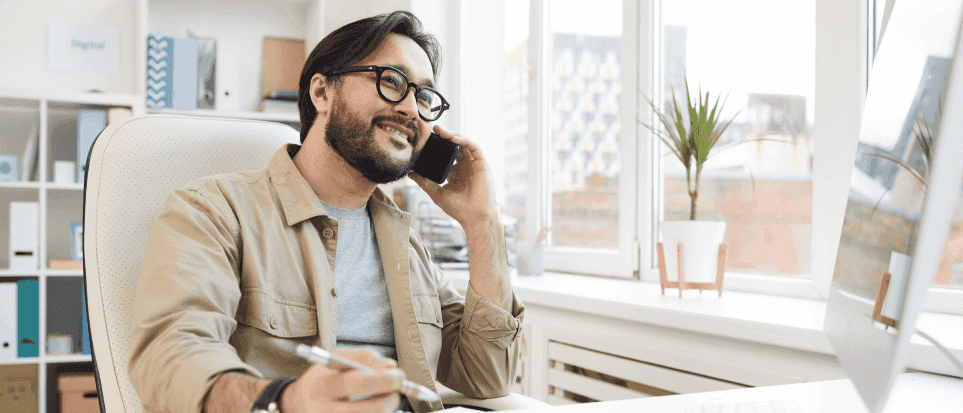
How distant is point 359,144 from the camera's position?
1.17 m

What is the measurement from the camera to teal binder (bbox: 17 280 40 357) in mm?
2256

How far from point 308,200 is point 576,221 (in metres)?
1.34

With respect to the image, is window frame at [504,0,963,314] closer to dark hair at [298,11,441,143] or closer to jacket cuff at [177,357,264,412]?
dark hair at [298,11,441,143]

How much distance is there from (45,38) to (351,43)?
6.64 feet

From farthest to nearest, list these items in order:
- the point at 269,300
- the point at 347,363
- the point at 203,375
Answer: the point at 269,300 → the point at 203,375 → the point at 347,363

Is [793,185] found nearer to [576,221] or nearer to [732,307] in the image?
[732,307]

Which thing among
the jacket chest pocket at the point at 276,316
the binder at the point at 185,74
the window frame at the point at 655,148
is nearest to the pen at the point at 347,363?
the jacket chest pocket at the point at 276,316

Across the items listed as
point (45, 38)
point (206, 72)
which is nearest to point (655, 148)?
point (206, 72)

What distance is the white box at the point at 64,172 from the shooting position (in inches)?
92.9

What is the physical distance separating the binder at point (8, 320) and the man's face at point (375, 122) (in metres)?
1.74

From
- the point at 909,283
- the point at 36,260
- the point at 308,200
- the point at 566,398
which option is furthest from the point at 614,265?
the point at 36,260

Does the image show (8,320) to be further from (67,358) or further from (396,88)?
(396,88)

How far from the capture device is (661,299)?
1489 millimetres

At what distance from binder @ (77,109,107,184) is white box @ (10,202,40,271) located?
0.19 meters
